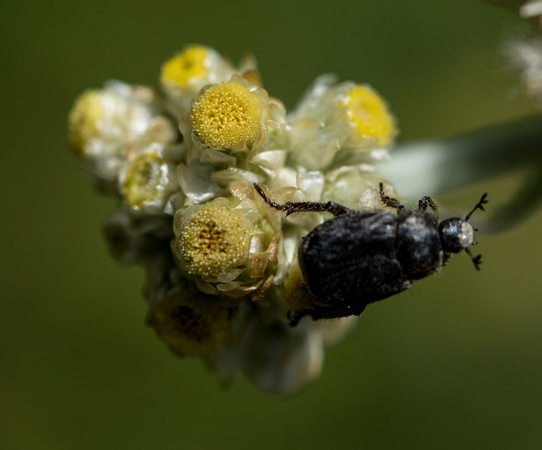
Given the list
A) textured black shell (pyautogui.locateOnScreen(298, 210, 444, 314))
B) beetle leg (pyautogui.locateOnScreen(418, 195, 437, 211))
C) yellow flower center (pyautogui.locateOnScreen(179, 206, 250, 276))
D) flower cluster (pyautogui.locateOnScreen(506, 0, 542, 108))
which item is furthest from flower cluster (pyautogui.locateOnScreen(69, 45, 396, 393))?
flower cluster (pyautogui.locateOnScreen(506, 0, 542, 108))

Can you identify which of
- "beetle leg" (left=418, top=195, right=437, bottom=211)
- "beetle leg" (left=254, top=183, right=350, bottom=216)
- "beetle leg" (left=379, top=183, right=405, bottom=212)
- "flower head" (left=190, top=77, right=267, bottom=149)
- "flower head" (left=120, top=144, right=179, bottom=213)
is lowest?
"beetle leg" (left=418, top=195, right=437, bottom=211)

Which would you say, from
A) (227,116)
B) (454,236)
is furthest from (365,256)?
(227,116)

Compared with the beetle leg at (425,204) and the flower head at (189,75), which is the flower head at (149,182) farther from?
the beetle leg at (425,204)

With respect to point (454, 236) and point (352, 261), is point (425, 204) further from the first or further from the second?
point (352, 261)

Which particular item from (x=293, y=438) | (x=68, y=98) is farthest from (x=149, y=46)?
(x=293, y=438)

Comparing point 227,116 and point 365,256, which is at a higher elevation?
point 227,116

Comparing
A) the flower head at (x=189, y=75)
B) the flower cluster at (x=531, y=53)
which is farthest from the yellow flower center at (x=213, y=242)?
the flower cluster at (x=531, y=53)

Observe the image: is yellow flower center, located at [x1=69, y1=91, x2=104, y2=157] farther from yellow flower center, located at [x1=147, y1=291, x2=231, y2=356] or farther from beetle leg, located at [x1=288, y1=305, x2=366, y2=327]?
beetle leg, located at [x1=288, y1=305, x2=366, y2=327]

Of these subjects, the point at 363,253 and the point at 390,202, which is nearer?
the point at 363,253
